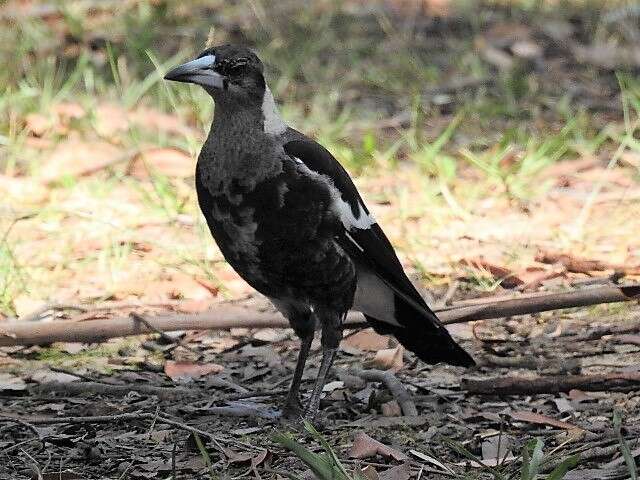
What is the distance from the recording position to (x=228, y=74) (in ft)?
11.5

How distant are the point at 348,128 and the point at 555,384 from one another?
2890 mm

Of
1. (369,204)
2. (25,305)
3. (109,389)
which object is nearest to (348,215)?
(109,389)

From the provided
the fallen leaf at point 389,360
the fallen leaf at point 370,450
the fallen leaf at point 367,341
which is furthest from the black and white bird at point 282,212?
the fallen leaf at point 367,341

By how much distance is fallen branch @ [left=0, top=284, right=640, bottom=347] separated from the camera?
3680 mm

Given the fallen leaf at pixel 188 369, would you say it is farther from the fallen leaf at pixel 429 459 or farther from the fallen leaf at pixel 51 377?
the fallen leaf at pixel 429 459

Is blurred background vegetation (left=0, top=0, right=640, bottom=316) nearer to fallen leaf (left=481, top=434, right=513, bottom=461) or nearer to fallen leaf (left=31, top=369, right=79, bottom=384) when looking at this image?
fallen leaf (left=31, top=369, right=79, bottom=384)

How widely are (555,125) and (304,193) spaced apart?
3.04 meters

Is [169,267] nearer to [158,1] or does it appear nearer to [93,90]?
[93,90]

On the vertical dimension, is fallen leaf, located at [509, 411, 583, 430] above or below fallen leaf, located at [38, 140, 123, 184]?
above

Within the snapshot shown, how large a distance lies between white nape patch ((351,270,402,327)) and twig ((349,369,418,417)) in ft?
0.54

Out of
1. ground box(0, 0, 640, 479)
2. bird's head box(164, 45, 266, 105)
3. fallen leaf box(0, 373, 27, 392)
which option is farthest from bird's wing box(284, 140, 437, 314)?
fallen leaf box(0, 373, 27, 392)

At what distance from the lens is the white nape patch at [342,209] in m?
3.44

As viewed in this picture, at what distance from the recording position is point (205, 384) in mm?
3789

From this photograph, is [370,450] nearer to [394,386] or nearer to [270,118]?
[394,386]
